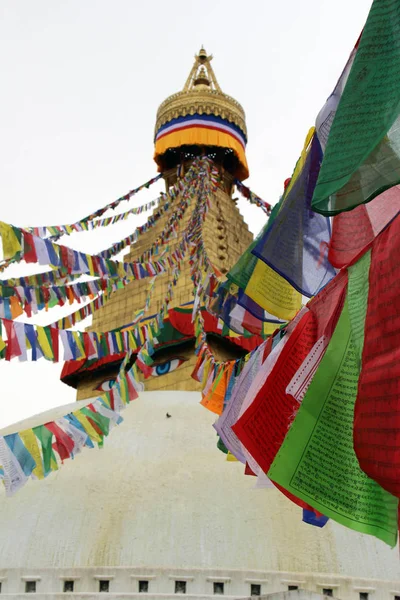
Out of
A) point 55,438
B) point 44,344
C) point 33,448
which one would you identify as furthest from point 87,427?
point 44,344

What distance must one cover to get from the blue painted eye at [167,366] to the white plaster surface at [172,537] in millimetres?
3198

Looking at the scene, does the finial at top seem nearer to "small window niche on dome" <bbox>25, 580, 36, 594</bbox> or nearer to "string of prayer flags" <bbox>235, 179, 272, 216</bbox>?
"string of prayer flags" <bbox>235, 179, 272, 216</bbox>

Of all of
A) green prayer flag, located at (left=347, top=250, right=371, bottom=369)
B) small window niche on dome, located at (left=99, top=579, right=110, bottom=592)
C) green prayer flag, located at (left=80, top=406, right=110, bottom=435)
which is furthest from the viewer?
green prayer flag, located at (left=80, top=406, right=110, bottom=435)

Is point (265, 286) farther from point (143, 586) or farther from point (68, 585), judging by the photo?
point (68, 585)

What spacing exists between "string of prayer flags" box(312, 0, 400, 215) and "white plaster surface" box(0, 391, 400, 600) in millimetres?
4187

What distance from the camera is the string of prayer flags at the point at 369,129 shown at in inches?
88.2

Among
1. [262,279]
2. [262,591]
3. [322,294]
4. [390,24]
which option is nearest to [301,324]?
[322,294]

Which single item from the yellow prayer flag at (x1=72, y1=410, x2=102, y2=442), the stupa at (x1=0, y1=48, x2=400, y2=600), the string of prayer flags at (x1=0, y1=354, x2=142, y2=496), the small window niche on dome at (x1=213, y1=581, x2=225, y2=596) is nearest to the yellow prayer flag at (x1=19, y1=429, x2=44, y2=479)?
the string of prayer flags at (x1=0, y1=354, x2=142, y2=496)

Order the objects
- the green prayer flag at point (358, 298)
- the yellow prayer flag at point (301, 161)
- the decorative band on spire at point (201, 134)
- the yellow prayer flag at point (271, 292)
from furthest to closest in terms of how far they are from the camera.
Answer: the decorative band on spire at point (201, 134), the yellow prayer flag at point (271, 292), the yellow prayer flag at point (301, 161), the green prayer flag at point (358, 298)

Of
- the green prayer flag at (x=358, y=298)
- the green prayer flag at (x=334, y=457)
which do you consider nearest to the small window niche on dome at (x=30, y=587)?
the green prayer flag at (x=334, y=457)

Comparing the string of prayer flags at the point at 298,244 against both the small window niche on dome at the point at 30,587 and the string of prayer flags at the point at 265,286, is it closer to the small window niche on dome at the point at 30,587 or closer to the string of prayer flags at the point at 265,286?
the string of prayer flags at the point at 265,286

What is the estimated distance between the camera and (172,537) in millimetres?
5969

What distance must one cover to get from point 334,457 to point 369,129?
4.06ft

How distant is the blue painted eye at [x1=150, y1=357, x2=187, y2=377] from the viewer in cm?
1032
